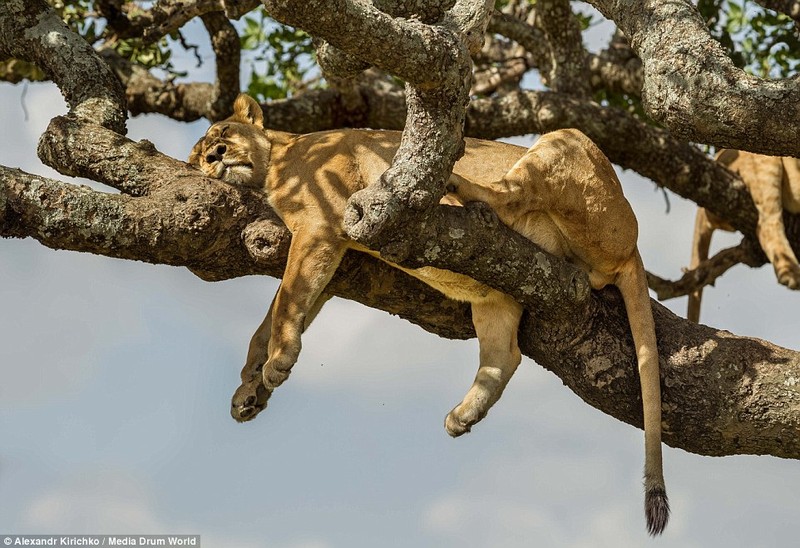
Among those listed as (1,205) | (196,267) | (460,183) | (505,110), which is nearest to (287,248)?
(196,267)

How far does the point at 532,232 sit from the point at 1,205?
2103mm

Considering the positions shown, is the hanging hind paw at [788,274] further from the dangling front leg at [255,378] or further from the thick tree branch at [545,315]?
the dangling front leg at [255,378]

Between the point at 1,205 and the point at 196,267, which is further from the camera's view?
the point at 196,267

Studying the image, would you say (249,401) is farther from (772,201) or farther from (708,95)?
(772,201)

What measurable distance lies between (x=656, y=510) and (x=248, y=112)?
2.75 meters

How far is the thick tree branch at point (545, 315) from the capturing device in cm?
459

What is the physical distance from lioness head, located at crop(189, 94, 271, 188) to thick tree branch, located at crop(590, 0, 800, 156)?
188 centimetres

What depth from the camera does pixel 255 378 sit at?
5.21m

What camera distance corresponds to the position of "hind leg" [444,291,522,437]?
16.7ft

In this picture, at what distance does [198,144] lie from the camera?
18.8 feet

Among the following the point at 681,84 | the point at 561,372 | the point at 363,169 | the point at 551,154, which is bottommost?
the point at 561,372

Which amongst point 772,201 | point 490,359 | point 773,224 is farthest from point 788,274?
point 490,359

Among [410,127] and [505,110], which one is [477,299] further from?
[505,110]

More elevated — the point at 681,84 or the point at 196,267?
the point at 681,84
